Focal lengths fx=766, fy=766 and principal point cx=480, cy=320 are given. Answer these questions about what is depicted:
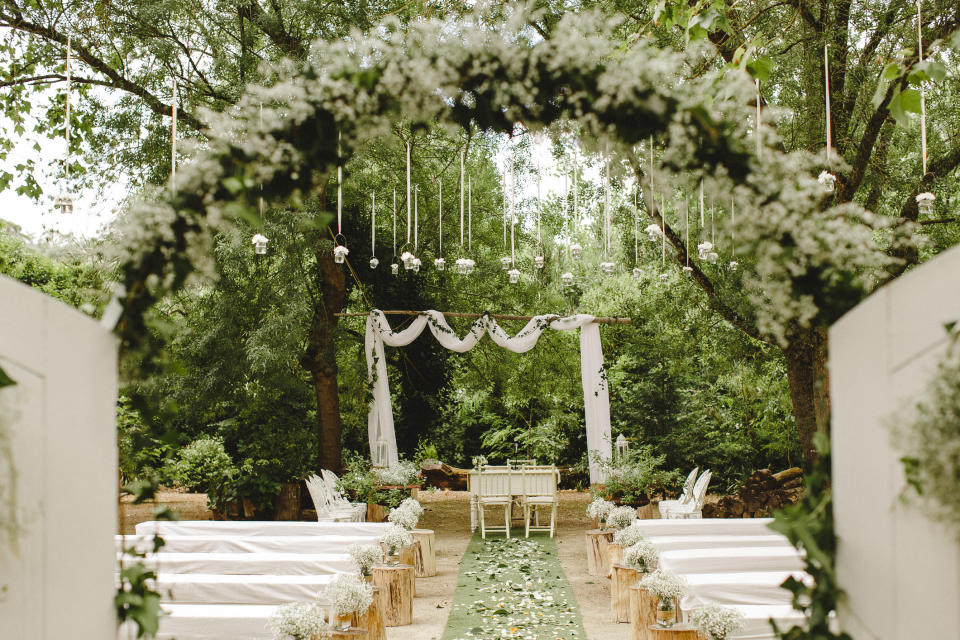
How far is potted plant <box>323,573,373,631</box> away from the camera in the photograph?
4.59 m

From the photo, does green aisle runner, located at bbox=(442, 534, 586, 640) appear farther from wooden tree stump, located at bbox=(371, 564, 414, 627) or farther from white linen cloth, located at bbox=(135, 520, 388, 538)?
white linen cloth, located at bbox=(135, 520, 388, 538)

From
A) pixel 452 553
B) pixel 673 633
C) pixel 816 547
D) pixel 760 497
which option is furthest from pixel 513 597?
pixel 816 547

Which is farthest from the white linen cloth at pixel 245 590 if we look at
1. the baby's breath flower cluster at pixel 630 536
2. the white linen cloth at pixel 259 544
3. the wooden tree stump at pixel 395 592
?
the baby's breath flower cluster at pixel 630 536

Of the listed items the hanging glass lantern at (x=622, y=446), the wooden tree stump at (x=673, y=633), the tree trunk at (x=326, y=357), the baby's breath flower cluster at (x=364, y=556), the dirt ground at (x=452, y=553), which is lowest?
the dirt ground at (x=452, y=553)

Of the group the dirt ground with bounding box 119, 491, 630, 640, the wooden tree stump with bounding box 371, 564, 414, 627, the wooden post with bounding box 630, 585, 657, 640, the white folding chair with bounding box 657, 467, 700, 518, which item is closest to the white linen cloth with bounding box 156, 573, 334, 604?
the dirt ground with bounding box 119, 491, 630, 640

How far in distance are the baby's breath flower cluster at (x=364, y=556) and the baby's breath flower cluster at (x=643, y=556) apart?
201 centimetres

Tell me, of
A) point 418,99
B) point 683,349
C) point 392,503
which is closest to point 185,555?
point 392,503

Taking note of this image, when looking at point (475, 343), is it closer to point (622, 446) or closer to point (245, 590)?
point (622, 446)

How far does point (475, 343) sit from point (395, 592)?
17.0 ft

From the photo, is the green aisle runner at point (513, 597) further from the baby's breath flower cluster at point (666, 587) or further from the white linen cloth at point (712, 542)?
the baby's breath flower cluster at point (666, 587)

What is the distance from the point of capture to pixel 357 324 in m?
12.8

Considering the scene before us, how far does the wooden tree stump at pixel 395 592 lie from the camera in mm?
6348

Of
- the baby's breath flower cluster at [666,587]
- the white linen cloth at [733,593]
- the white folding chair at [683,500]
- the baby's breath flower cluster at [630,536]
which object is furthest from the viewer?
the white folding chair at [683,500]

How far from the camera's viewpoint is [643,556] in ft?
19.6
